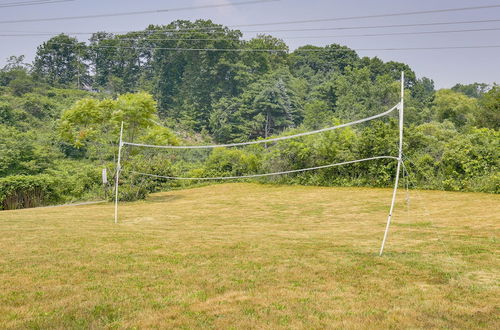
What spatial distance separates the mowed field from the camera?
4.91 m

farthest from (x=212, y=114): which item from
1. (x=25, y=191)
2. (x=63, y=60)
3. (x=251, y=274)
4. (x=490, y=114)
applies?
(x=251, y=274)

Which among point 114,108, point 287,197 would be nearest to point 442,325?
point 287,197

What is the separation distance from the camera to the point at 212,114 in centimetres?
5103

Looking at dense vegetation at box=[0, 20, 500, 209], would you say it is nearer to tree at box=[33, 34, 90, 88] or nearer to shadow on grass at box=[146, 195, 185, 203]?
tree at box=[33, 34, 90, 88]

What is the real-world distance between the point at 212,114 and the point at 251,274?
45163 millimetres

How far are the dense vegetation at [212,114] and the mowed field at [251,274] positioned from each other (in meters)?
9.43

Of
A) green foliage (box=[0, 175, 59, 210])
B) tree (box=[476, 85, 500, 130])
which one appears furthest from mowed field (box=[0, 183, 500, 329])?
tree (box=[476, 85, 500, 130])

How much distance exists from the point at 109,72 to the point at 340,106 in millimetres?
38972

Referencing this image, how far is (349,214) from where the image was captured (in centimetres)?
1616

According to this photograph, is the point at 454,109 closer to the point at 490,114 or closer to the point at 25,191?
the point at 490,114

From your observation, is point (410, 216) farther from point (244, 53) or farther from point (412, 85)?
point (412, 85)

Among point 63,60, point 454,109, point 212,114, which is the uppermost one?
point 63,60

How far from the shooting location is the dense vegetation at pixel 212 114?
22.5 meters

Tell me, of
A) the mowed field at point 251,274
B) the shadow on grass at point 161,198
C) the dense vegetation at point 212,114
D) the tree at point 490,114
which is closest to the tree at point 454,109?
the dense vegetation at point 212,114
